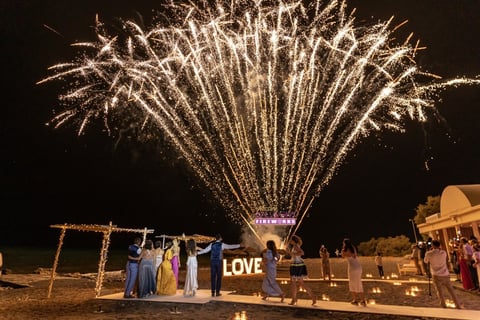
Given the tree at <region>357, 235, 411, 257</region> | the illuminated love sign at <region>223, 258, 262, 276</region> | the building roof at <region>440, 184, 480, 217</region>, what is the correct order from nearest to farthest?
the illuminated love sign at <region>223, 258, 262, 276</region>, the building roof at <region>440, 184, 480, 217</region>, the tree at <region>357, 235, 411, 257</region>

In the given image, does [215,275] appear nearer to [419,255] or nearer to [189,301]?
[189,301]

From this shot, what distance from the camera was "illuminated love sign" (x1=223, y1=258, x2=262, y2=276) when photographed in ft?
65.6

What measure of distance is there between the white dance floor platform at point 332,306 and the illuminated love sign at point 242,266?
7.43 meters

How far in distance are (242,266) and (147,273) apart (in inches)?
367

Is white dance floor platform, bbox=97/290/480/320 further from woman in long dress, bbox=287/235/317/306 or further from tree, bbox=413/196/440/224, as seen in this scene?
tree, bbox=413/196/440/224

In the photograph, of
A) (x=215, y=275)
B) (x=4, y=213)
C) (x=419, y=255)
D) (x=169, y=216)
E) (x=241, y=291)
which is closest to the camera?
(x=215, y=275)

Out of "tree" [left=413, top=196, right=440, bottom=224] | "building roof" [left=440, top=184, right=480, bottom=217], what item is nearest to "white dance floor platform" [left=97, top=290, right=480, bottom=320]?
"building roof" [left=440, top=184, right=480, bottom=217]

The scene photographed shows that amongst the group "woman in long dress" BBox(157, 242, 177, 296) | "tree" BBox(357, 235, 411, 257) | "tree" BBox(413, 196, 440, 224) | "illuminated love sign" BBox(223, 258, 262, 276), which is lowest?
"woman in long dress" BBox(157, 242, 177, 296)

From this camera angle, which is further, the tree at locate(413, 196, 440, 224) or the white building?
the tree at locate(413, 196, 440, 224)

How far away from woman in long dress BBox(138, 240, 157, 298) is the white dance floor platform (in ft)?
0.96

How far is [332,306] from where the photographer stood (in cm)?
992

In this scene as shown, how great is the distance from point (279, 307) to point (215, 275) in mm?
2620

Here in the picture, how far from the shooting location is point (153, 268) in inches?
486

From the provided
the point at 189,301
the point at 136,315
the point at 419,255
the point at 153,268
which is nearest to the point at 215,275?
the point at 189,301
